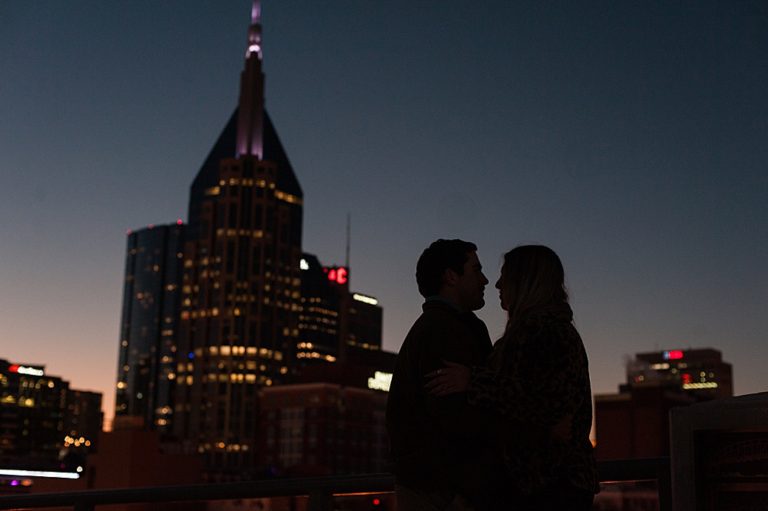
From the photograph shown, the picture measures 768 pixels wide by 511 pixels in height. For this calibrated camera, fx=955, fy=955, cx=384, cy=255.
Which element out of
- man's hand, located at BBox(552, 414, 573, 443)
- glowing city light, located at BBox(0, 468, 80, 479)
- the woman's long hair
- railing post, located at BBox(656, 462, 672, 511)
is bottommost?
glowing city light, located at BBox(0, 468, 80, 479)

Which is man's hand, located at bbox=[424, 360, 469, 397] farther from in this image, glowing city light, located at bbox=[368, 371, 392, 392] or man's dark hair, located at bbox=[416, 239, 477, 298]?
glowing city light, located at bbox=[368, 371, 392, 392]

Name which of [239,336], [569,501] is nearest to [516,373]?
[569,501]

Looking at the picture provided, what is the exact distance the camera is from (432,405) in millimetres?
3686

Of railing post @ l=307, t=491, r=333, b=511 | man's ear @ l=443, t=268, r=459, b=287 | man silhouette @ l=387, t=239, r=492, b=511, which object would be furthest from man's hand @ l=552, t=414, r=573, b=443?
railing post @ l=307, t=491, r=333, b=511

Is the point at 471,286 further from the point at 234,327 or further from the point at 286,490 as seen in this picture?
the point at 234,327

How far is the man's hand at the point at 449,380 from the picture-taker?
11.9 ft

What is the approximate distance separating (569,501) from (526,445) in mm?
257

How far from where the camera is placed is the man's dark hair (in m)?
4.00

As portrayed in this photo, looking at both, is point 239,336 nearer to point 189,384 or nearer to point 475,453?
point 189,384

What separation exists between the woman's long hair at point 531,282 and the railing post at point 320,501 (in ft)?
7.17

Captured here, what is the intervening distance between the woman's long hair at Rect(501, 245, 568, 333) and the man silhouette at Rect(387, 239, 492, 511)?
0.16m

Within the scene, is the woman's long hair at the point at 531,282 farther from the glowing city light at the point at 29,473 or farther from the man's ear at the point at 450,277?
the glowing city light at the point at 29,473

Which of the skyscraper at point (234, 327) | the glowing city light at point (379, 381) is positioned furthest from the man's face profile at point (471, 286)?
the skyscraper at point (234, 327)

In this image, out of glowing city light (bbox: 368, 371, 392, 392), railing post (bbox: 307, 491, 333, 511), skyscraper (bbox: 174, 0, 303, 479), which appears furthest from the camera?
skyscraper (bbox: 174, 0, 303, 479)
